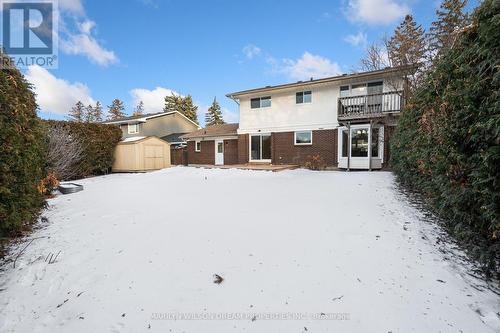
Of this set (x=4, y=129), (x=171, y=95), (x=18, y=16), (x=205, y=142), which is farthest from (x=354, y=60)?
(x=171, y=95)

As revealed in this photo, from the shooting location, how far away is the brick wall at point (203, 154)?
64.3 ft

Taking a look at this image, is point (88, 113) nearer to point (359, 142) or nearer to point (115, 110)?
point (115, 110)

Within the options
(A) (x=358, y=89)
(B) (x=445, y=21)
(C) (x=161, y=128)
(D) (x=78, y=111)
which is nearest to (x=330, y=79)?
(A) (x=358, y=89)

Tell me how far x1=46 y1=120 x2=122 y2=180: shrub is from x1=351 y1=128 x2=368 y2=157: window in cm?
1477

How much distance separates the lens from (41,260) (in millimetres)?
2939

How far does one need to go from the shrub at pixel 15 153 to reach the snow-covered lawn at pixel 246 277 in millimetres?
562

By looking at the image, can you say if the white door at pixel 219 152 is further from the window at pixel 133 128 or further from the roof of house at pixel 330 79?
the window at pixel 133 128

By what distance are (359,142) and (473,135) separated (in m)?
11.8

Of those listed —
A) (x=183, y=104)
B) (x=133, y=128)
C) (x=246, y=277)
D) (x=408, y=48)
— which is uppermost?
(x=183, y=104)

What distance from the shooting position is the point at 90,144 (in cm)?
1336

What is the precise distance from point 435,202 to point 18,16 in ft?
34.7

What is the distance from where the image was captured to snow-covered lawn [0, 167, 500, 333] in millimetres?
1900

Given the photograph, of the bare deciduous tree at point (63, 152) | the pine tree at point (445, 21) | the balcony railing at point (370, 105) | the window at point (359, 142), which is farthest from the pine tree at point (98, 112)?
the pine tree at point (445, 21)

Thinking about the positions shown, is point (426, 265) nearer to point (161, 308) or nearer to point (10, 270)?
A: point (161, 308)
